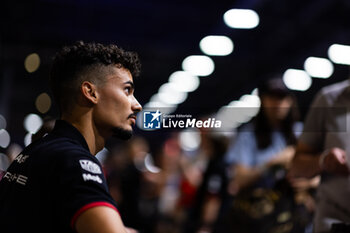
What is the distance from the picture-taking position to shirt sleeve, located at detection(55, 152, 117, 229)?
4.68 ft

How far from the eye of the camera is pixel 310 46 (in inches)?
503

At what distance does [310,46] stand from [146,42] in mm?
3864

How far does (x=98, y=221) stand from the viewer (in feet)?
4.56

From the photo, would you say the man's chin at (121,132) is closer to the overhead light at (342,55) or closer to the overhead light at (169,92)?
the overhead light at (342,55)

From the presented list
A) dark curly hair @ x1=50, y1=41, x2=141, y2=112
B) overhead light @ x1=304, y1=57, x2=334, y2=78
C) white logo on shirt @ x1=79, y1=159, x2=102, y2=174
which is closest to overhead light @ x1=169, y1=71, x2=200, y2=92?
overhead light @ x1=304, y1=57, x2=334, y2=78

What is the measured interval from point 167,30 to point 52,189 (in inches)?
410

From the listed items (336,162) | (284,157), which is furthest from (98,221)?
(284,157)

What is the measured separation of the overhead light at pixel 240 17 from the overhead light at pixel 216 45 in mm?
2013

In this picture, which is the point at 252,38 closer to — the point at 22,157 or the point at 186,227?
the point at 186,227

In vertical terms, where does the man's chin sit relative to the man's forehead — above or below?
below

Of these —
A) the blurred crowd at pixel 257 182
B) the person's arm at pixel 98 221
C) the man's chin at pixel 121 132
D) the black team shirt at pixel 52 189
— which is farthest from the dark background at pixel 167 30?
the person's arm at pixel 98 221

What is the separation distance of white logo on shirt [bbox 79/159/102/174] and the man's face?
0.82 ft

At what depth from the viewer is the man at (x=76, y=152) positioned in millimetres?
1445

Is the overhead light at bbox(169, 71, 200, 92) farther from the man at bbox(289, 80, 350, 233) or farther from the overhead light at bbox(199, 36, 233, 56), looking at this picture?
the man at bbox(289, 80, 350, 233)
